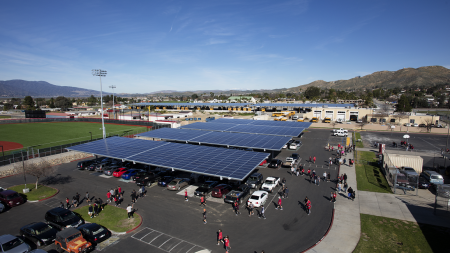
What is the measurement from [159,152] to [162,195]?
7941 millimetres

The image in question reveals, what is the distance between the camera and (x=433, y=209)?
21.3m

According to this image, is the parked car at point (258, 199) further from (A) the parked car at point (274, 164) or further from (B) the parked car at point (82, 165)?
(B) the parked car at point (82, 165)

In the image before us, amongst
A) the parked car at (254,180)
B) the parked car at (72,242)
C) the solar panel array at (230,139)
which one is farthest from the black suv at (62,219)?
the solar panel array at (230,139)

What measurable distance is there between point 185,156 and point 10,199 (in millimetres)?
17936

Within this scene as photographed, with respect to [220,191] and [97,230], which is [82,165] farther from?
[220,191]

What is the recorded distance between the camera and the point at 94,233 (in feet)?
52.9

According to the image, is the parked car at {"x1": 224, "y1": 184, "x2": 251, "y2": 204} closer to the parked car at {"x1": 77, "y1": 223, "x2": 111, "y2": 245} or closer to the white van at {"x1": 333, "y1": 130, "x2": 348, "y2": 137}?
the parked car at {"x1": 77, "y1": 223, "x2": 111, "y2": 245}

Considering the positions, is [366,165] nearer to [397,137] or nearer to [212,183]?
[212,183]

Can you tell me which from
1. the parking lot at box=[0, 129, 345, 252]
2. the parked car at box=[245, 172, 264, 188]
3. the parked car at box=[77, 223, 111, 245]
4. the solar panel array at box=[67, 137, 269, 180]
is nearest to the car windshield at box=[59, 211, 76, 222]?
the parking lot at box=[0, 129, 345, 252]

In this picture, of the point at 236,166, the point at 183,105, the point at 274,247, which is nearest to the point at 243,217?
the point at 274,247

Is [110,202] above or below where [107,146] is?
below

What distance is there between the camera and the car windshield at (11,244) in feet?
47.2

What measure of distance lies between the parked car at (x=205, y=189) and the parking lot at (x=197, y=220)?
86 centimetres

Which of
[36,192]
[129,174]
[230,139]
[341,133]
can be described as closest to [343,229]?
[230,139]
